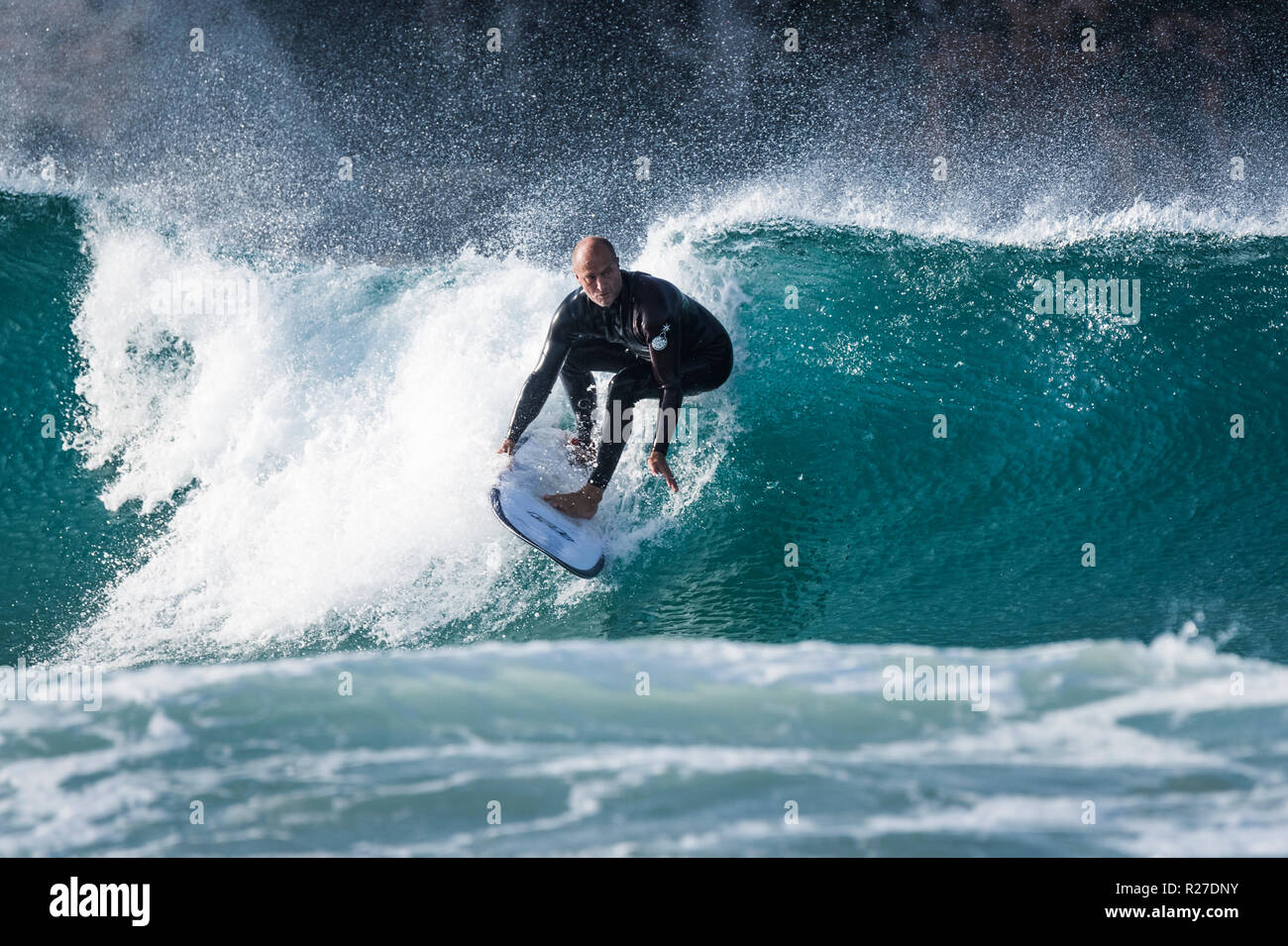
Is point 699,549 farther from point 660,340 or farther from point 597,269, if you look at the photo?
point 597,269

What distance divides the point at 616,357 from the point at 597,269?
2.32 ft

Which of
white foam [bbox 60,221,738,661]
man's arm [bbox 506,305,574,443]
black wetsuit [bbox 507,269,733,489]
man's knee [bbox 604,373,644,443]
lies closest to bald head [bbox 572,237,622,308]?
black wetsuit [bbox 507,269,733,489]

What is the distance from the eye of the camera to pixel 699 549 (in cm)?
526

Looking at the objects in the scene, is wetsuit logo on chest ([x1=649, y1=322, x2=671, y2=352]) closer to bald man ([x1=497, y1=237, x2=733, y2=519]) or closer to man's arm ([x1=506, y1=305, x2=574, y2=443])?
bald man ([x1=497, y1=237, x2=733, y2=519])

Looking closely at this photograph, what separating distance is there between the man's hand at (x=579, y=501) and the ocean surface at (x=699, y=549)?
306mm

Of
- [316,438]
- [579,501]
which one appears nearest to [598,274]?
[579,501]

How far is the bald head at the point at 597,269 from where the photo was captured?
4352mm

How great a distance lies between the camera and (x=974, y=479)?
18.7 ft

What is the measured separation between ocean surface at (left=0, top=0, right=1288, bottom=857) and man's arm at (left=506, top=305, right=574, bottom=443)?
0.36m

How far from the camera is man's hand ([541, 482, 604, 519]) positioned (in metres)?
4.98

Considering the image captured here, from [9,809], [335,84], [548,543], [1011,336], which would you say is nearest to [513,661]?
[548,543]

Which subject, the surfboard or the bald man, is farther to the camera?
the surfboard

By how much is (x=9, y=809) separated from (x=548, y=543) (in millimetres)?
2280

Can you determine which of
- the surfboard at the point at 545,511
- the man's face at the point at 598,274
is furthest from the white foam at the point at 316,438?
the man's face at the point at 598,274
